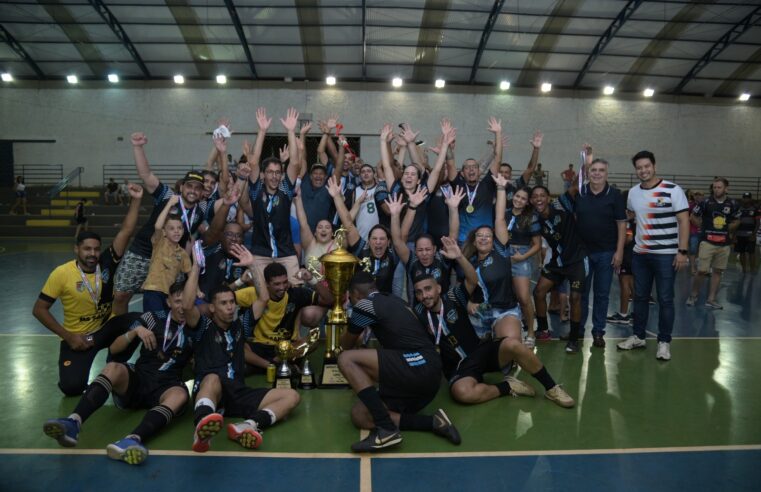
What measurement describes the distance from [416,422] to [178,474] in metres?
1.77

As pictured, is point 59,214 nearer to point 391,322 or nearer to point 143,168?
point 143,168

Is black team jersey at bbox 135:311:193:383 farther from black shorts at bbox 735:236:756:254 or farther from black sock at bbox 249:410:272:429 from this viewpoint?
black shorts at bbox 735:236:756:254

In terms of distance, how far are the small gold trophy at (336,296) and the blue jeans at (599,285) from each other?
308cm

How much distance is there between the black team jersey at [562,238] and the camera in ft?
22.1

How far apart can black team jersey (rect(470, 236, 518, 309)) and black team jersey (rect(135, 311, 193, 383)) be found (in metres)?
2.83

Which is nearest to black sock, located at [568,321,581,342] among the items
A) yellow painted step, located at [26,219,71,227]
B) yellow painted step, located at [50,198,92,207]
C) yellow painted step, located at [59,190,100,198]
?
yellow painted step, located at [26,219,71,227]

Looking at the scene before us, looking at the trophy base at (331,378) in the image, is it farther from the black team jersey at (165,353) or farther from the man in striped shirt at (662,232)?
the man in striped shirt at (662,232)

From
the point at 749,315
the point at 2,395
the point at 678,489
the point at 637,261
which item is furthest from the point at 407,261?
the point at 749,315

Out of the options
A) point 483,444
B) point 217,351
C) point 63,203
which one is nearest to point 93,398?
point 217,351

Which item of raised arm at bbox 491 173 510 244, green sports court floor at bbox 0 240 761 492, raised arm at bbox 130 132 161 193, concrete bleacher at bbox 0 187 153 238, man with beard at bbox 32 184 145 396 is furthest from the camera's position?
concrete bleacher at bbox 0 187 153 238

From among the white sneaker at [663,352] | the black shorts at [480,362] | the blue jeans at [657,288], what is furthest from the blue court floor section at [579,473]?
the blue jeans at [657,288]

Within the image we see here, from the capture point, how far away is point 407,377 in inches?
171

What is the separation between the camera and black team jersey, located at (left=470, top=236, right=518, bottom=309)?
18.6 ft

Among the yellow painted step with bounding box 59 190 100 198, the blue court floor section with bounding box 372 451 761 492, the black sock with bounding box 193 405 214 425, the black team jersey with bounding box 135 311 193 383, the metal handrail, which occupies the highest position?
the metal handrail
